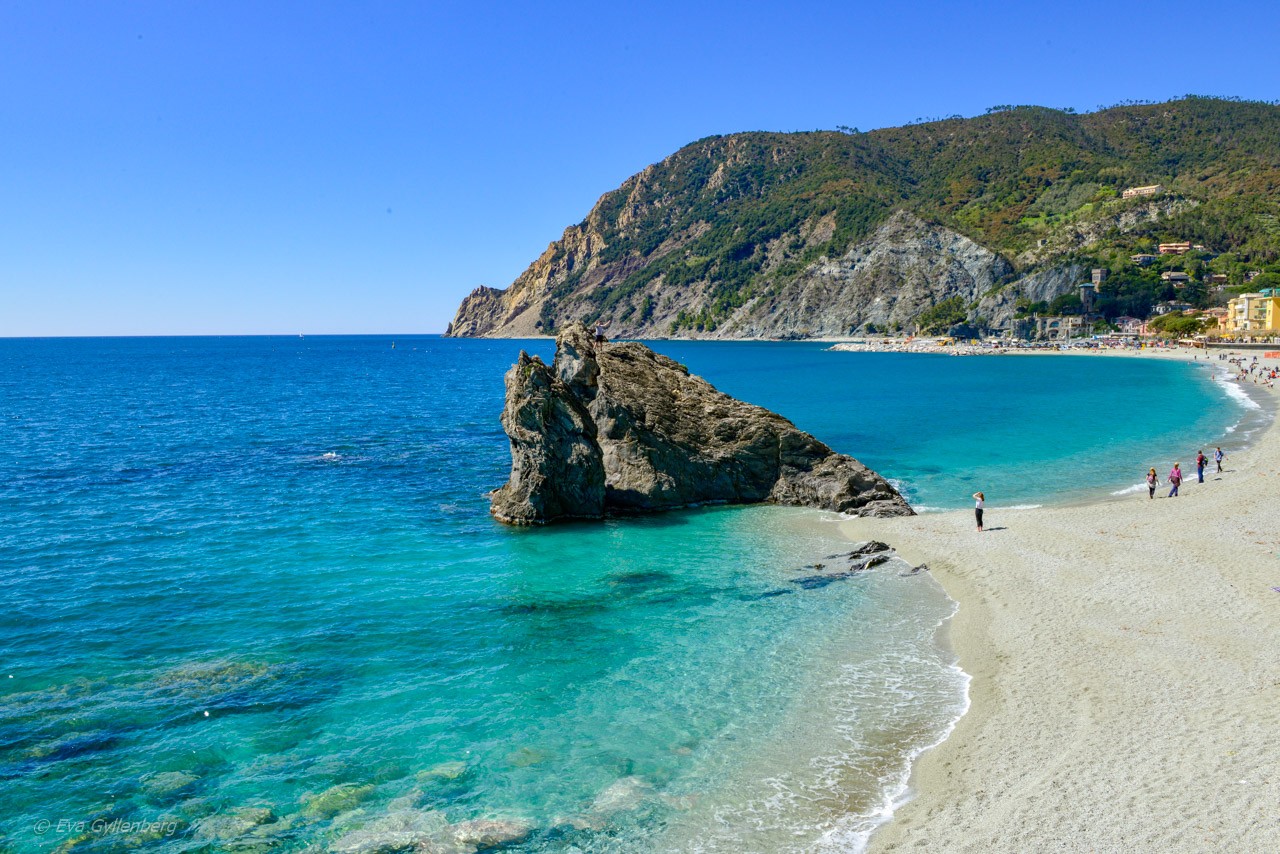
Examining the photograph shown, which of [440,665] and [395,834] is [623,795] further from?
[440,665]

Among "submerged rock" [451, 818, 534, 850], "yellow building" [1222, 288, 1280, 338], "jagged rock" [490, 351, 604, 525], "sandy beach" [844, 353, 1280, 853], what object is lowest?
"submerged rock" [451, 818, 534, 850]

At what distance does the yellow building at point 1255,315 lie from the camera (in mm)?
133750

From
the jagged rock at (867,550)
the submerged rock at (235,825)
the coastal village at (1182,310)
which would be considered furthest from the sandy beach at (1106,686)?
the coastal village at (1182,310)

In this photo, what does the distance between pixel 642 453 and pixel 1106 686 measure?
18.7 m

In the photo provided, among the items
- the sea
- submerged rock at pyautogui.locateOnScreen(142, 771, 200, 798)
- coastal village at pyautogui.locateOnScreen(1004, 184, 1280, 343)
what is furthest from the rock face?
coastal village at pyautogui.locateOnScreen(1004, 184, 1280, 343)

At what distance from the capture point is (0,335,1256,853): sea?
11.7 m

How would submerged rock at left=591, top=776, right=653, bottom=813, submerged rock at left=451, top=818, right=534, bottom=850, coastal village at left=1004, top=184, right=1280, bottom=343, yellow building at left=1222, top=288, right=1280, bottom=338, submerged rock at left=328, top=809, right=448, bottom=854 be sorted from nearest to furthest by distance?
submerged rock at left=328, top=809, right=448, bottom=854
submerged rock at left=451, top=818, right=534, bottom=850
submerged rock at left=591, top=776, right=653, bottom=813
yellow building at left=1222, top=288, right=1280, bottom=338
coastal village at left=1004, top=184, right=1280, bottom=343

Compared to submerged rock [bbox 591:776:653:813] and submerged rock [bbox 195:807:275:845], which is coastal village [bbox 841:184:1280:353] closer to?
submerged rock [bbox 591:776:653:813]

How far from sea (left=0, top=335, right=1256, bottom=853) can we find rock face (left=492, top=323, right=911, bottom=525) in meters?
1.26

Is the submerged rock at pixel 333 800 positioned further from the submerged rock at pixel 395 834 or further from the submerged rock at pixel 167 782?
the submerged rock at pixel 167 782

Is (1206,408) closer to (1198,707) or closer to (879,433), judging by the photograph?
(879,433)

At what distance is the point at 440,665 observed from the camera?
55.7 ft

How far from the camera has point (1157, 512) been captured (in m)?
28.4

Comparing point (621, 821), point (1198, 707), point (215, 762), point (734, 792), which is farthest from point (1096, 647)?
point (215, 762)
